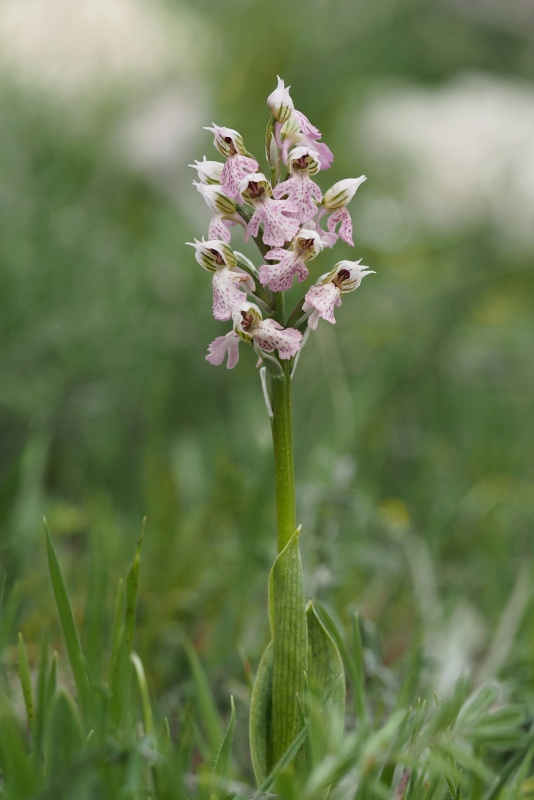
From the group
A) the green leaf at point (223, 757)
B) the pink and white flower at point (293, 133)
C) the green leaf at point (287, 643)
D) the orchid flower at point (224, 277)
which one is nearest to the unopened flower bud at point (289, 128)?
the pink and white flower at point (293, 133)

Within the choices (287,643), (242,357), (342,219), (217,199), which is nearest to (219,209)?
(217,199)

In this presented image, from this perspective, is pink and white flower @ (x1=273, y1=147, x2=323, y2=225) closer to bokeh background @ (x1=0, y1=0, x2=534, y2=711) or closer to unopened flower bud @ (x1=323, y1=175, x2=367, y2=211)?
unopened flower bud @ (x1=323, y1=175, x2=367, y2=211)

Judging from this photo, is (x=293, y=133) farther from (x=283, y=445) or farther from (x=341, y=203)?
(x=283, y=445)

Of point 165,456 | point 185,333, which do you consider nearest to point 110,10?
point 185,333

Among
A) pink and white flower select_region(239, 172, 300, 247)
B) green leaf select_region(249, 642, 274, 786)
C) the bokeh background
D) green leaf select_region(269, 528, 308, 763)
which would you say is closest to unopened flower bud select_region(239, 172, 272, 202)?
pink and white flower select_region(239, 172, 300, 247)

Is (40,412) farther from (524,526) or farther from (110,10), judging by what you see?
(110,10)

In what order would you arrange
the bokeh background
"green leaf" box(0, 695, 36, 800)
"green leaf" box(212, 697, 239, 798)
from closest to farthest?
"green leaf" box(0, 695, 36, 800) < "green leaf" box(212, 697, 239, 798) < the bokeh background
